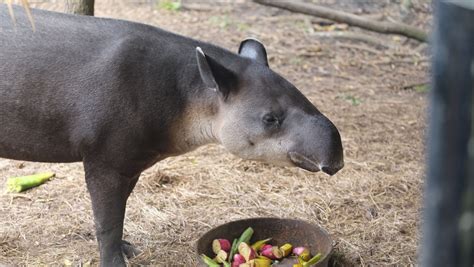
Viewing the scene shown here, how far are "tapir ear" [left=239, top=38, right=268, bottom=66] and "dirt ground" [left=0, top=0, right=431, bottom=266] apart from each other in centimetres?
143

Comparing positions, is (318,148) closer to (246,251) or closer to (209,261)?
(246,251)

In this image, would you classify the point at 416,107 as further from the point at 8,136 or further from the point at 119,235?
the point at 8,136

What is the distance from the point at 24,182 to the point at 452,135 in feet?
18.0

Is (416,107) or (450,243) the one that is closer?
(450,243)

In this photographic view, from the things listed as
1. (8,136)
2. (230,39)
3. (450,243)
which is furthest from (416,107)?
(450,243)

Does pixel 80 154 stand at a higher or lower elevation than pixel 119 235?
higher

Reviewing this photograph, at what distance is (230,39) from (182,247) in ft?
18.6

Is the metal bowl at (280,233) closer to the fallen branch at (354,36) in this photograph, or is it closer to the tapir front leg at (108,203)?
the tapir front leg at (108,203)

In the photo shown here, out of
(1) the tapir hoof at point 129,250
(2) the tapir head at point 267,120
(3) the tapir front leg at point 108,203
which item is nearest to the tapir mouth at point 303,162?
(2) the tapir head at point 267,120

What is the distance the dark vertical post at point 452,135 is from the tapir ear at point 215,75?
3241mm

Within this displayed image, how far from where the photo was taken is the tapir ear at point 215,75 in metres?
4.14

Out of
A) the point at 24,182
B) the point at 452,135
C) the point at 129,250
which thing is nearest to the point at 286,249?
the point at 129,250

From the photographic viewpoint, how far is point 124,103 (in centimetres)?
426

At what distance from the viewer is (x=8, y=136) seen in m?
4.38
